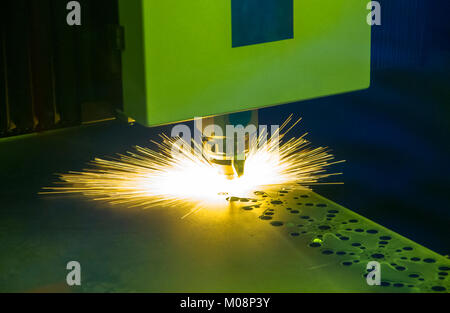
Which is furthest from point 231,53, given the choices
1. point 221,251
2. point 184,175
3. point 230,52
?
point 184,175

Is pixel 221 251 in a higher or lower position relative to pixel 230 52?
lower

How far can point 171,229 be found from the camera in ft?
A: 3.78

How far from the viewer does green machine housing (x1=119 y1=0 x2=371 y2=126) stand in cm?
84

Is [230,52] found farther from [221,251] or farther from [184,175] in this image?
[184,175]

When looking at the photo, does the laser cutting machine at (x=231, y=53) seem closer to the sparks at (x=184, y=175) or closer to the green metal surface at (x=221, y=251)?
the green metal surface at (x=221, y=251)

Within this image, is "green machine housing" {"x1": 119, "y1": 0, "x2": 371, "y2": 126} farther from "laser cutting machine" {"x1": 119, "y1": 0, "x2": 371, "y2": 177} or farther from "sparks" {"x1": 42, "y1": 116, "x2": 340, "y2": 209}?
"sparks" {"x1": 42, "y1": 116, "x2": 340, "y2": 209}

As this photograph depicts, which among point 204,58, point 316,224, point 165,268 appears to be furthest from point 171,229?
point 204,58

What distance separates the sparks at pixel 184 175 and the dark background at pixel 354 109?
43 mm

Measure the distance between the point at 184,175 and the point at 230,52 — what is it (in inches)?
21.1

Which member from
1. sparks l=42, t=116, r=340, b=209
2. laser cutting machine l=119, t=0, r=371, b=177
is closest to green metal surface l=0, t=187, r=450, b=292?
sparks l=42, t=116, r=340, b=209

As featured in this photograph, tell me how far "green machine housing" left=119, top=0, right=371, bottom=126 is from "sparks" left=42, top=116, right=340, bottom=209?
34cm

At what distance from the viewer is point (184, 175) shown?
1.38 m

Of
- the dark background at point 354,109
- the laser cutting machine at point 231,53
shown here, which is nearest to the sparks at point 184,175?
the dark background at point 354,109
